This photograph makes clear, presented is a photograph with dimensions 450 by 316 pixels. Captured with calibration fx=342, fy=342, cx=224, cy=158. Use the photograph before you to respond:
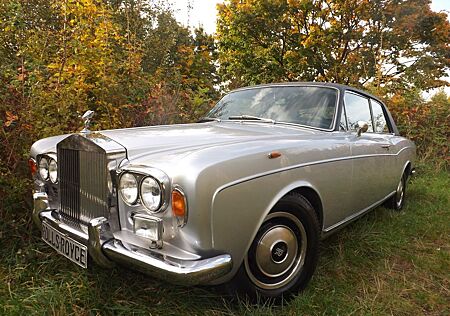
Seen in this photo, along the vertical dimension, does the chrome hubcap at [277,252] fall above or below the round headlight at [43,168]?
below

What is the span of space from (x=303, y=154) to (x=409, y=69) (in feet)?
38.9

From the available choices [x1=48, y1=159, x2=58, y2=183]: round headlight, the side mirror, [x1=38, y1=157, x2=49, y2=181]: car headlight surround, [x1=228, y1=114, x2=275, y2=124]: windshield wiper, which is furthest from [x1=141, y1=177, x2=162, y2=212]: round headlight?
the side mirror

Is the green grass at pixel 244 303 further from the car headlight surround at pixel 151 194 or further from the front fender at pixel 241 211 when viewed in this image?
the car headlight surround at pixel 151 194

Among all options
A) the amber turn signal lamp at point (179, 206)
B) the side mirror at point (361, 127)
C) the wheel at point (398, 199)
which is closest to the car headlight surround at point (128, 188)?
the amber turn signal lamp at point (179, 206)

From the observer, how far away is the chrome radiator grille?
6.30 ft

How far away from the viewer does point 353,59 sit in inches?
484

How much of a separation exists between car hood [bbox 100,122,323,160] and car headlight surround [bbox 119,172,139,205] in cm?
14

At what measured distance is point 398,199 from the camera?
444 centimetres

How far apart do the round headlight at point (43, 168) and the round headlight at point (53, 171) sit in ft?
0.16

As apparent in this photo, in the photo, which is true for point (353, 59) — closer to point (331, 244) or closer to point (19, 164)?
point (331, 244)

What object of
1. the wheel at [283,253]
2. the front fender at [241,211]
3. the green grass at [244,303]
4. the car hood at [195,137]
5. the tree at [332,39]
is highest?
the tree at [332,39]

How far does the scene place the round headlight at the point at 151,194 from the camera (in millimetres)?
1697

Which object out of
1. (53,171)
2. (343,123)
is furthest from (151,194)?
(343,123)

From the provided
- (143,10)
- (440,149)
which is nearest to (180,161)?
(143,10)
